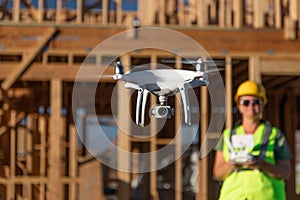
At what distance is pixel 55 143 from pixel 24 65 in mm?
1096

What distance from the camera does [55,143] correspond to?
9.48 m

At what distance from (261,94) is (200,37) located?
4.21 m

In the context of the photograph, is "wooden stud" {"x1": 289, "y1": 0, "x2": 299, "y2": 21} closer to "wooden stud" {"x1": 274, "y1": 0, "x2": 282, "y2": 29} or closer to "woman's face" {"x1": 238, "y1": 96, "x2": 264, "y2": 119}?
"wooden stud" {"x1": 274, "y1": 0, "x2": 282, "y2": 29}

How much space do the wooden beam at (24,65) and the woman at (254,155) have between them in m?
4.34

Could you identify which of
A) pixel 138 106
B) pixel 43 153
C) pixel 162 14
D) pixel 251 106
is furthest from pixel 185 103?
pixel 43 153

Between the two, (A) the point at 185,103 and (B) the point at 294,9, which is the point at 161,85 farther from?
(B) the point at 294,9

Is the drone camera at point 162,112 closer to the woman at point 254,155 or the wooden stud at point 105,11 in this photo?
the woman at point 254,155

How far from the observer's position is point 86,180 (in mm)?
11500

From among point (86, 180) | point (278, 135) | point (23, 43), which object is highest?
point (23, 43)

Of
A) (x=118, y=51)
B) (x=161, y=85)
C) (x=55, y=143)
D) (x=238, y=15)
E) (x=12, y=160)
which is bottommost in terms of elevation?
(x=12, y=160)

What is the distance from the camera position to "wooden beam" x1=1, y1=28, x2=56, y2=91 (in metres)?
9.34

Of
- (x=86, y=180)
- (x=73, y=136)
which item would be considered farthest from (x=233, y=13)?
(x=73, y=136)

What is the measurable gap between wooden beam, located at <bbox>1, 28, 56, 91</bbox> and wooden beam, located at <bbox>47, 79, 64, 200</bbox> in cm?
42

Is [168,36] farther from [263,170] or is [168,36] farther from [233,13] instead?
[263,170]
